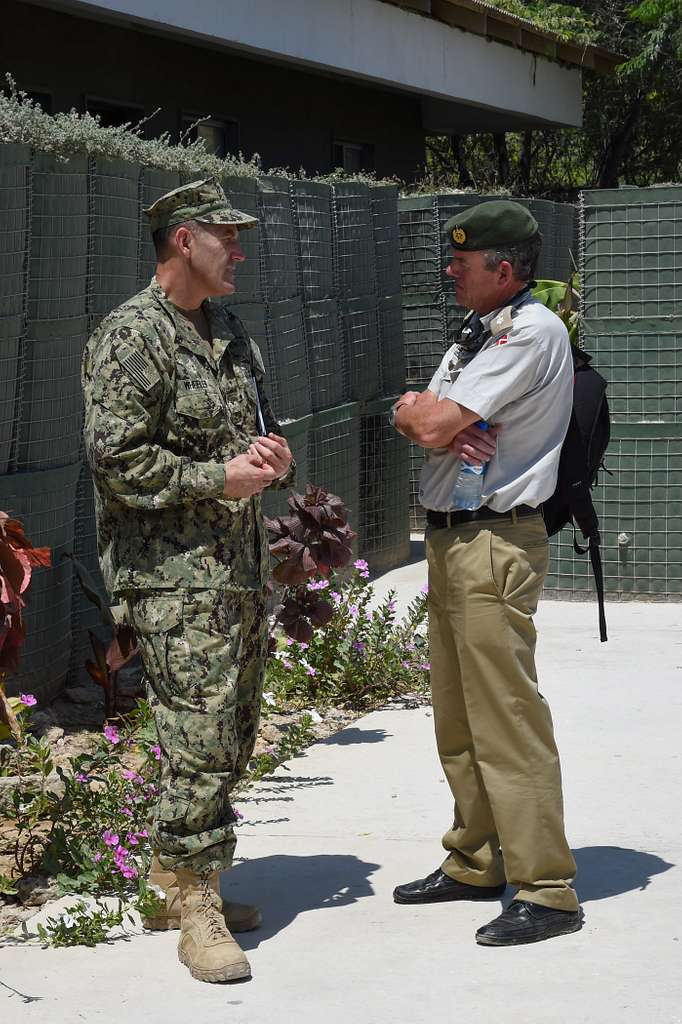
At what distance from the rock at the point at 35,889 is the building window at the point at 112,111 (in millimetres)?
8909

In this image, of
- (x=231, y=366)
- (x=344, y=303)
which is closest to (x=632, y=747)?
(x=231, y=366)

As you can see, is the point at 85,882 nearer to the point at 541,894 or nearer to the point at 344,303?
the point at 541,894

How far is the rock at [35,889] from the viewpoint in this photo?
4.64 m

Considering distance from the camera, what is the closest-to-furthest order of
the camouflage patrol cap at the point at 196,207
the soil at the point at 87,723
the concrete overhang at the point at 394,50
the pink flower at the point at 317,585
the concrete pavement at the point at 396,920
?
the concrete pavement at the point at 396,920 < the camouflage patrol cap at the point at 196,207 < the soil at the point at 87,723 < the pink flower at the point at 317,585 < the concrete overhang at the point at 394,50

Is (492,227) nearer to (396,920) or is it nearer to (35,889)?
(396,920)

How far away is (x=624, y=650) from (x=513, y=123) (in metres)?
13.4

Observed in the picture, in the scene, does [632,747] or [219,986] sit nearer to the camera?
[219,986]

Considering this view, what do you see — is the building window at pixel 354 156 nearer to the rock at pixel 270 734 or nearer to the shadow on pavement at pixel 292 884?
the rock at pixel 270 734

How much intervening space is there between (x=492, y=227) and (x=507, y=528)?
845 mm

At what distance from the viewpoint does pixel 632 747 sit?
627 centimetres

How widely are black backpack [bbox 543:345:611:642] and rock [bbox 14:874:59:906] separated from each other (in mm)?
1857

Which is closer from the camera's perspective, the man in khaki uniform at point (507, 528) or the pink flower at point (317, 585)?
the man in khaki uniform at point (507, 528)

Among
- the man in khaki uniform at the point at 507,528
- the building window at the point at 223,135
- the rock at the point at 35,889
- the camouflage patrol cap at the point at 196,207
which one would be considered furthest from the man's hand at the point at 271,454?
the building window at the point at 223,135

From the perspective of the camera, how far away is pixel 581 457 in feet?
15.1
